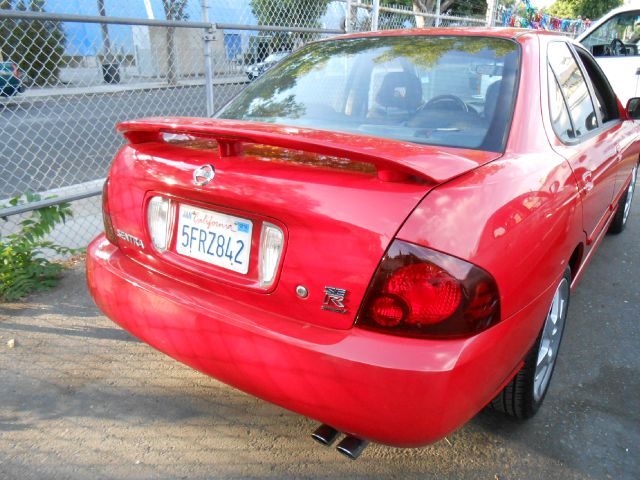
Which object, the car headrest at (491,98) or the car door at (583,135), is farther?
the car door at (583,135)

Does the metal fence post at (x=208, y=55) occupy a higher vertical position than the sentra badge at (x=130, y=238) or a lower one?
higher

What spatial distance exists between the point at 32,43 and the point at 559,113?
134 inches

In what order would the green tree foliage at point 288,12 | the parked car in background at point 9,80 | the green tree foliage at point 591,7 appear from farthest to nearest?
the green tree foliage at point 591,7 < the green tree foliage at point 288,12 < the parked car in background at point 9,80

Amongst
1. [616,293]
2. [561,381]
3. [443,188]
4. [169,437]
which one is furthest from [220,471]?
[616,293]

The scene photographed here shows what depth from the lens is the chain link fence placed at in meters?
3.56

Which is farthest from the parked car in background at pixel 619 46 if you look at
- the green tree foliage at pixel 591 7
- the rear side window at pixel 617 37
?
the green tree foliage at pixel 591 7

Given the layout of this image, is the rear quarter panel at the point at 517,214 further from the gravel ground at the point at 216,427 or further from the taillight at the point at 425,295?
the gravel ground at the point at 216,427

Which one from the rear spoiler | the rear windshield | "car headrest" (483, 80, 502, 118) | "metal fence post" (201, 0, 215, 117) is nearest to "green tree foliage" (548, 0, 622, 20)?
"metal fence post" (201, 0, 215, 117)

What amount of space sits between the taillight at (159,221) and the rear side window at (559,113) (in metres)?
1.64

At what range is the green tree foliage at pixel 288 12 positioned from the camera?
5.52 meters

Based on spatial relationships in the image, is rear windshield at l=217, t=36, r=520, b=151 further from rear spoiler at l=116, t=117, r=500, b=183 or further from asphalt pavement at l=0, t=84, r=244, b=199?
asphalt pavement at l=0, t=84, r=244, b=199

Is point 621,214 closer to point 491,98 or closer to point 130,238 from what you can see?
point 491,98

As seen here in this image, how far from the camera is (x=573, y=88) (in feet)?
8.82

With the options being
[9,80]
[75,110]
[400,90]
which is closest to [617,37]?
[400,90]
